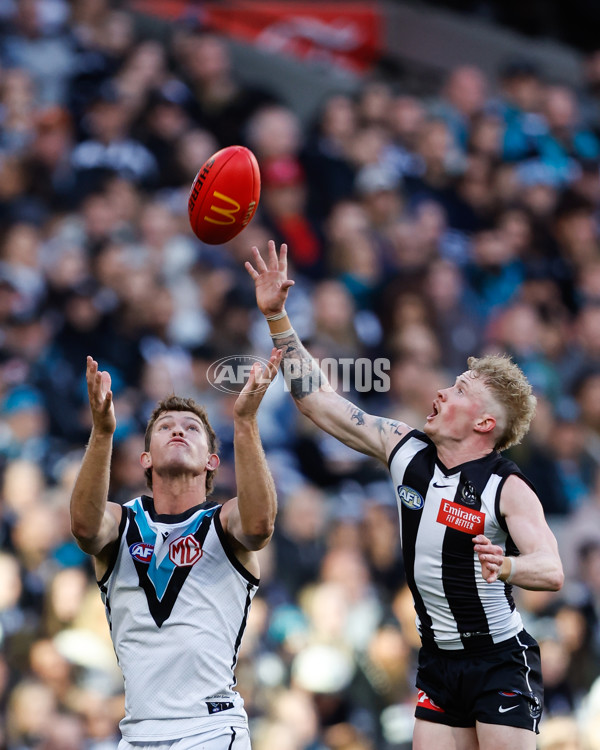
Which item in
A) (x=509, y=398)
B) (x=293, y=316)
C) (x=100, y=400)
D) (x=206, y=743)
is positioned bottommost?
(x=206, y=743)

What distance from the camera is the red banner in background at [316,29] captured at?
1367 centimetres

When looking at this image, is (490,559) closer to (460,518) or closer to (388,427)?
(460,518)

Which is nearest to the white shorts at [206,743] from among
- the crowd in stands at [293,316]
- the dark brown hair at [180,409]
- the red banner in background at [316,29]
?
the dark brown hair at [180,409]

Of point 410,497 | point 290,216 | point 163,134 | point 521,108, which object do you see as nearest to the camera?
point 410,497

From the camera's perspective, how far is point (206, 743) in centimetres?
464

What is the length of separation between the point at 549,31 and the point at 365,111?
492 centimetres

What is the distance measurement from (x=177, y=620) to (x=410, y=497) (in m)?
1.16

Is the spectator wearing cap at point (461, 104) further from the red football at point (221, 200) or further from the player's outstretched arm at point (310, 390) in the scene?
the player's outstretched arm at point (310, 390)

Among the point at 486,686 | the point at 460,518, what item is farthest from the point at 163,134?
the point at 486,686

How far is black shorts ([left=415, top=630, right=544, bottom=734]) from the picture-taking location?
4820 millimetres

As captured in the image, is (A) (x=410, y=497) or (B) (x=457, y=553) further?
(A) (x=410, y=497)

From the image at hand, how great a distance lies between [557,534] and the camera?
32.5ft

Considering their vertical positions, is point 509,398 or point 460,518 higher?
point 509,398

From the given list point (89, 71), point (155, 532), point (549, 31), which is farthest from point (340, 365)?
point (549, 31)
